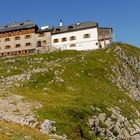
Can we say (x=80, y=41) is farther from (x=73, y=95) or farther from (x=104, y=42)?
(x=73, y=95)

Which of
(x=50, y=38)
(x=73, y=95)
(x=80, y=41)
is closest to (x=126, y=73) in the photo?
(x=80, y=41)

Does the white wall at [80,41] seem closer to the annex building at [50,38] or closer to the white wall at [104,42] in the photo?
the annex building at [50,38]

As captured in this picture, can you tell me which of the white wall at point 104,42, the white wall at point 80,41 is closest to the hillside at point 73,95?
the white wall at point 104,42

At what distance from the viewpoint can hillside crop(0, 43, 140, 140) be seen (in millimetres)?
48125

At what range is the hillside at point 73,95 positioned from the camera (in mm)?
48125

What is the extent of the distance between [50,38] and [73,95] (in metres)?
56.6

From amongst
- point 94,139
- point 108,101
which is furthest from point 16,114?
point 108,101

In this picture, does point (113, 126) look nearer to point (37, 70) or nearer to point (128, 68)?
point (37, 70)

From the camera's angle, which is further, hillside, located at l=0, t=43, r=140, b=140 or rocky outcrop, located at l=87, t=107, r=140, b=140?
rocky outcrop, located at l=87, t=107, r=140, b=140

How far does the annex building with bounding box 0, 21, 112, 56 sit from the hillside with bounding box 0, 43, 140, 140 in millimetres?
9204

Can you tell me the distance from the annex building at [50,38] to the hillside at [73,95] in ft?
30.2

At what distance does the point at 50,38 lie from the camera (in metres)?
125

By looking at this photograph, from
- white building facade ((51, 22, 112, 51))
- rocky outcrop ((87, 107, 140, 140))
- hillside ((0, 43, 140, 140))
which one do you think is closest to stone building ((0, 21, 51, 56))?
white building facade ((51, 22, 112, 51))

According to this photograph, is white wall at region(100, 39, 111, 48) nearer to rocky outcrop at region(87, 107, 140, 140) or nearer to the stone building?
the stone building
